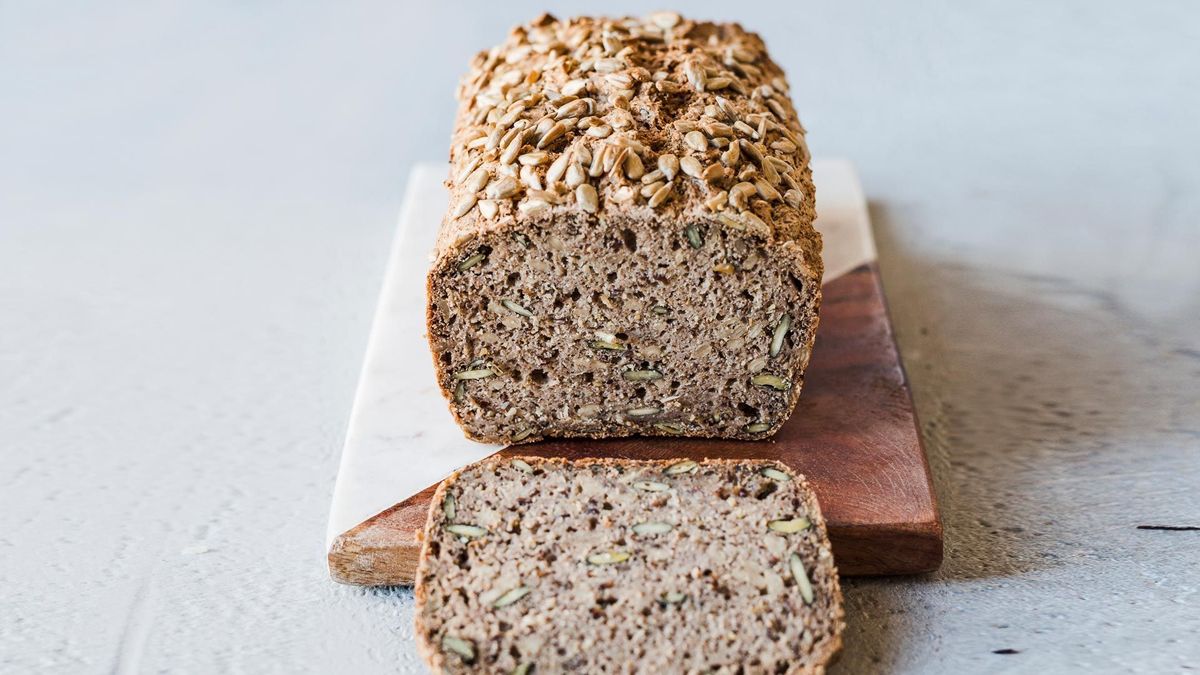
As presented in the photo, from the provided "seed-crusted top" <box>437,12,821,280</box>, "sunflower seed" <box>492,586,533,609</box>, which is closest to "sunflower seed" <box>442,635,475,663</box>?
"sunflower seed" <box>492,586,533,609</box>

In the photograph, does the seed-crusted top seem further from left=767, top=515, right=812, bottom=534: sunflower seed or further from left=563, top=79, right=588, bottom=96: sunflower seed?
left=767, top=515, right=812, bottom=534: sunflower seed

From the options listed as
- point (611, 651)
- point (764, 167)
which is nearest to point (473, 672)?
point (611, 651)

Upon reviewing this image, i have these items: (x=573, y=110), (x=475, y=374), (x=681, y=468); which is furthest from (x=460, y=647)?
(x=573, y=110)

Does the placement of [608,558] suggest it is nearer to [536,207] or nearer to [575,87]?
[536,207]

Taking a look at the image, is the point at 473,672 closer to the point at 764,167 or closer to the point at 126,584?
the point at 126,584

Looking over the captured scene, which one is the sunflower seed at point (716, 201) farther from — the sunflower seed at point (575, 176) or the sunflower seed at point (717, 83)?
the sunflower seed at point (717, 83)

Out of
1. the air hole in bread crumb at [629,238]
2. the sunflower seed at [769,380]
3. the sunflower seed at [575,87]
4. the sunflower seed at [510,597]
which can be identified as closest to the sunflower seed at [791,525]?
the sunflower seed at [769,380]

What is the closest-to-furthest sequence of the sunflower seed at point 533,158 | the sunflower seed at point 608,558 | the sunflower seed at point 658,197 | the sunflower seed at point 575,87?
the sunflower seed at point 608,558 → the sunflower seed at point 658,197 → the sunflower seed at point 533,158 → the sunflower seed at point 575,87
